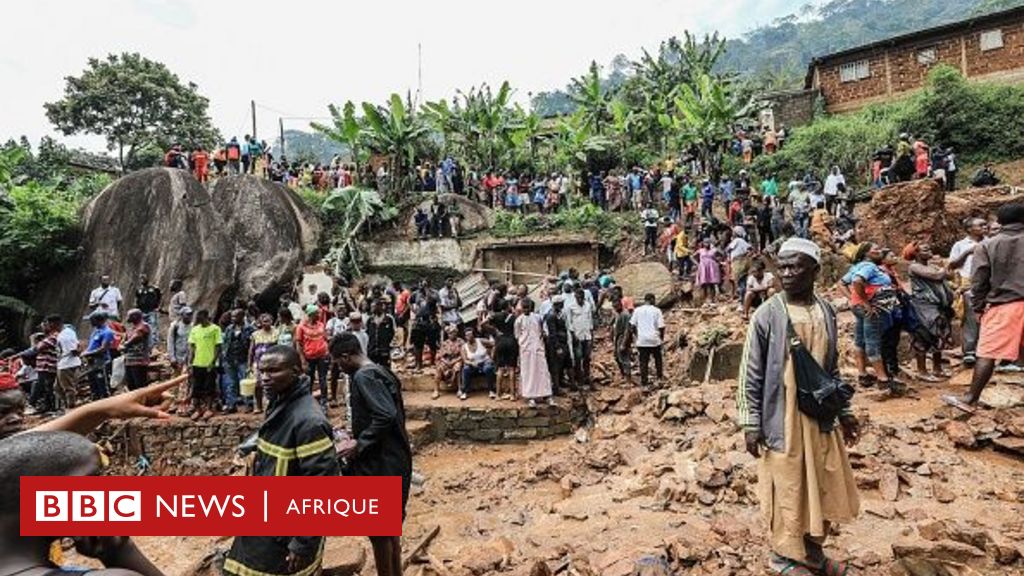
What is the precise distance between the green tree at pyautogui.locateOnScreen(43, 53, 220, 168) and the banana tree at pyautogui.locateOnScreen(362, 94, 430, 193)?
12.9m

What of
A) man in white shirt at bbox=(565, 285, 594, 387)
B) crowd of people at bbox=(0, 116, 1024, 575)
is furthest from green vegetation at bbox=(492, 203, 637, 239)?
man in white shirt at bbox=(565, 285, 594, 387)

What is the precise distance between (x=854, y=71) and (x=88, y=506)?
88.2 feet

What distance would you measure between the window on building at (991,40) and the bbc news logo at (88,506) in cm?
2685

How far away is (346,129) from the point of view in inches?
715

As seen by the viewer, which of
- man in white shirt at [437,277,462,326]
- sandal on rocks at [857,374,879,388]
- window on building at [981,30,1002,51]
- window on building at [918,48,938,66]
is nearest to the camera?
sandal on rocks at [857,374,879,388]

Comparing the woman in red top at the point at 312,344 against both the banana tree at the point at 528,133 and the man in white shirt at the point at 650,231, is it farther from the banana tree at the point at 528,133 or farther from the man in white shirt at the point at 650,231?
the banana tree at the point at 528,133

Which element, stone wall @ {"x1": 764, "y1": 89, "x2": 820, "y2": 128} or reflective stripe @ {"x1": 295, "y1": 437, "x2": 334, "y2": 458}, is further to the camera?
stone wall @ {"x1": 764, "y1": 89, "x2": 820, "y2": 128}

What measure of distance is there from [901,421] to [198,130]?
30.0 m

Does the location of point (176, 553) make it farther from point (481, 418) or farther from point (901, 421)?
point (901, 421)

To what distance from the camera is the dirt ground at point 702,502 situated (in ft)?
11.5

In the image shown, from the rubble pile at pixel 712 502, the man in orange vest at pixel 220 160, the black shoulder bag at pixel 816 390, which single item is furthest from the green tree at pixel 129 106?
the black shoulder bag at pixel 816 390

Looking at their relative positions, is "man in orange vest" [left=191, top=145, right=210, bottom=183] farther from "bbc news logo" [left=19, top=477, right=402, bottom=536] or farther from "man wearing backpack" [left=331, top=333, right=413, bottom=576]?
"bbc news logo" [left=19, top=477, right=402, bottom=536]

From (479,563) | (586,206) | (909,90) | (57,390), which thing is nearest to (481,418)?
(479,563)

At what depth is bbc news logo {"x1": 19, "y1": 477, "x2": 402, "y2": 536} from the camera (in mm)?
2085
